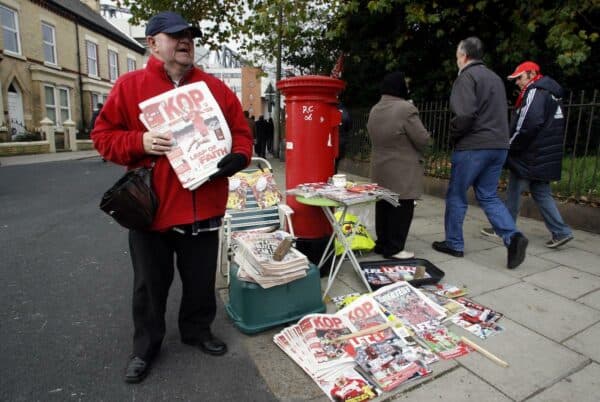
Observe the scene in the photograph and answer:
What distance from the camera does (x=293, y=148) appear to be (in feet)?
11.9

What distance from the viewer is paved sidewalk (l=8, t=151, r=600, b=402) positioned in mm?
2127

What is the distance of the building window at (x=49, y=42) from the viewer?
66.2 ft

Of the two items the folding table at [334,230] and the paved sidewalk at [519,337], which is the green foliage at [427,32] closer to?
the paved sidewalk at [519,337]

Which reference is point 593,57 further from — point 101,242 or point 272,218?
point 101,242

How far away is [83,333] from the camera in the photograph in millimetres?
2766

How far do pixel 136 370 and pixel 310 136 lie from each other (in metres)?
2.26

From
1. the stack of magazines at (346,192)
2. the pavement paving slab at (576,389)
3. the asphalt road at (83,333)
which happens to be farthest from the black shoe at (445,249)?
the asphalt road at (83,333)

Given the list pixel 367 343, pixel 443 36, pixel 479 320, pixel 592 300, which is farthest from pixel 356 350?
pixel 443 36

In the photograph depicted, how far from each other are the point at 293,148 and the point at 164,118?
1.65m

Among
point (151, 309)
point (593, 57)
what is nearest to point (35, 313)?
point (151, 309)

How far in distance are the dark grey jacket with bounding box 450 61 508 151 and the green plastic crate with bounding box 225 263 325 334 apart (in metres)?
2.13

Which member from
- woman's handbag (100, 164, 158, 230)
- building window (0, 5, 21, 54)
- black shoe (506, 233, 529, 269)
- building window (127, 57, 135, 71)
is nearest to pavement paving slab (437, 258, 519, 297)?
black shoe (506, 233, 529, 269)

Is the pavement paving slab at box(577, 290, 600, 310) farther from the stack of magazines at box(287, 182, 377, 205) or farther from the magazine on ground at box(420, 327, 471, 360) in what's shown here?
the stack of magazines at box(287, 182, 377, 205)

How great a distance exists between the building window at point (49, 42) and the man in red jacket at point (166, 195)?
22652 mm
